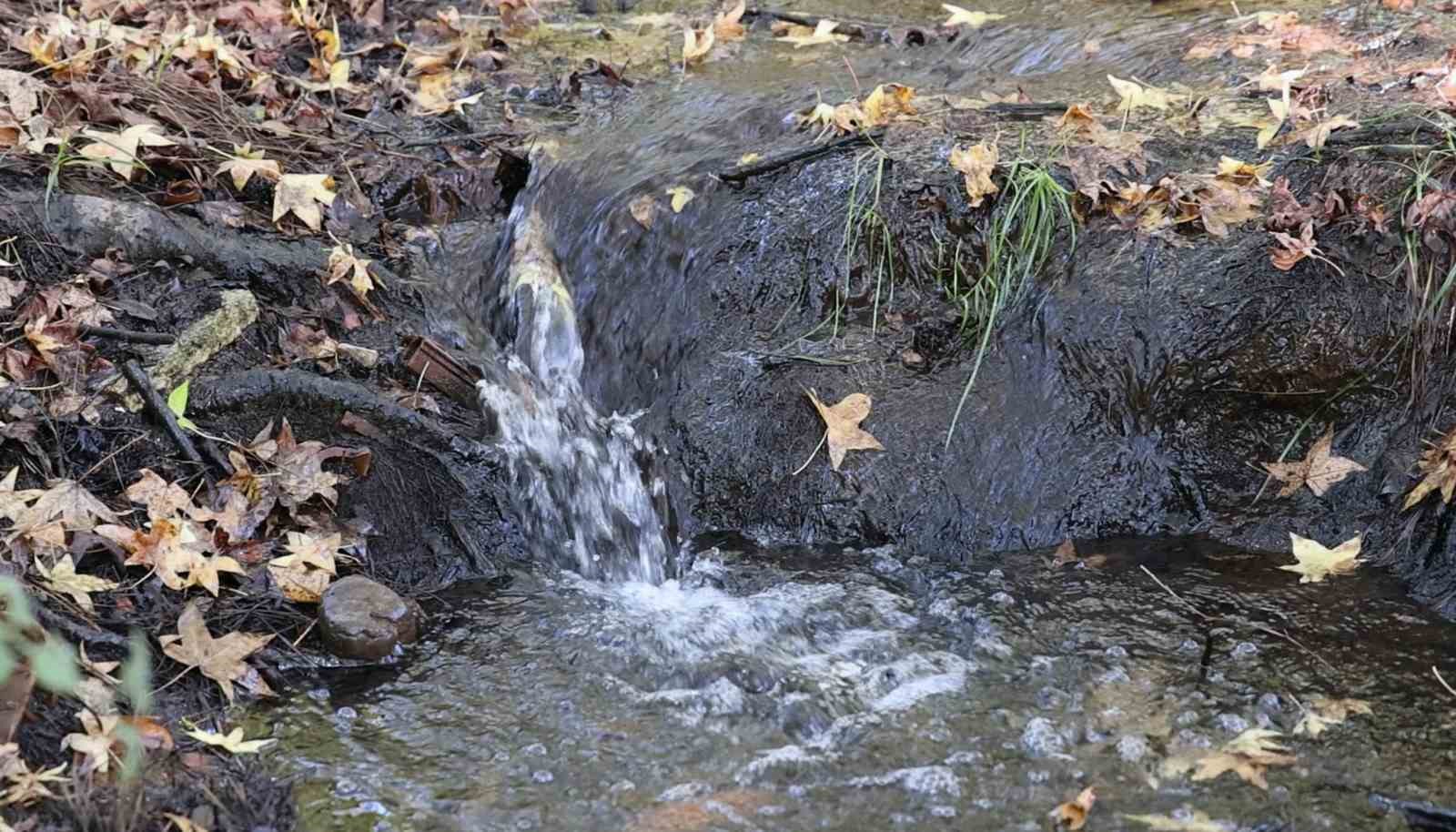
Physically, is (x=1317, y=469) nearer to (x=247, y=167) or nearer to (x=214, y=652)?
(x=214, y=652)

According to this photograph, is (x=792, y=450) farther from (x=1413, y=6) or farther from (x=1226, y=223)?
(x=1413, y=6)

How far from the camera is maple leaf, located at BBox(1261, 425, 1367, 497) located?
3982 millimetres

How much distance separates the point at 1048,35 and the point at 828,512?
2.95 m

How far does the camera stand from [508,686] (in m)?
3.50

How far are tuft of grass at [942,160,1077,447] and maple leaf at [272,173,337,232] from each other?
2.45 m

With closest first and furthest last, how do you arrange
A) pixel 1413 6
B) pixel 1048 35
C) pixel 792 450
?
pixel 792 450, pixel 1413 6, pixel 1048 35

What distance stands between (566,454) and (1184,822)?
2435 millimetres

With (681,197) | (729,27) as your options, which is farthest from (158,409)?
(729,27)

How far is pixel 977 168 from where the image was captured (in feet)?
14.1

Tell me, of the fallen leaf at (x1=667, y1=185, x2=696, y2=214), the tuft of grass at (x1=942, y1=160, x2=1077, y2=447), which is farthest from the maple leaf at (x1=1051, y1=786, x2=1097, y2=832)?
the fallen leaf at (x1=667, y1=185, x2=696, y2=214)

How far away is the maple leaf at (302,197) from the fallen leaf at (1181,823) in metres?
3.53

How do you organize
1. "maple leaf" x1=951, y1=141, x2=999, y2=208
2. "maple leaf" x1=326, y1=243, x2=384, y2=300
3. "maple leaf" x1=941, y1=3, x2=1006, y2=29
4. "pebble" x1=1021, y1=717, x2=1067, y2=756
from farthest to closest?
1. "maple leaf" x1=941, y1=3, x2=1006, y2=29
2. "maple leaf" x1=326, y1=243, x2=384, y2=300
3. "maple leaf" x1=951, y1=141, x2=999, y2=208
4. "pebble" x1=1021, y1=717, x2=1067, y2=756

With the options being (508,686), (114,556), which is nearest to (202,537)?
(114,556)

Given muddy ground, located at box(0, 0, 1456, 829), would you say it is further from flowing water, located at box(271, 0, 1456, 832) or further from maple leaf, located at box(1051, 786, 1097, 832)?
maple leaf, located at box(1051, 786, 1097, 832)
